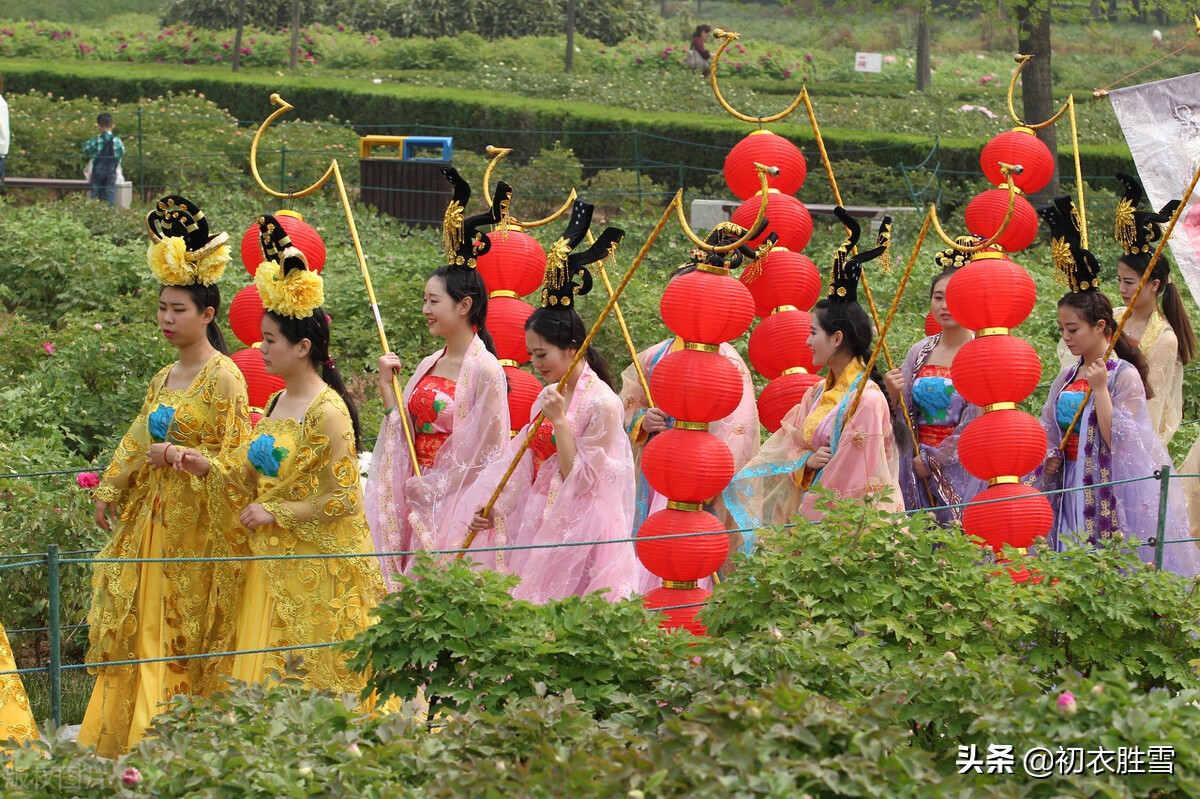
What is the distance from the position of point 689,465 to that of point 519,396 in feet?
3.79

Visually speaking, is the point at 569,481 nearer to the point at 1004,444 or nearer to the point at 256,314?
the point at 1004,444

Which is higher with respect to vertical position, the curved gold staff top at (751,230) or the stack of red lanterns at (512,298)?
the curved gold staff top at (751,230)

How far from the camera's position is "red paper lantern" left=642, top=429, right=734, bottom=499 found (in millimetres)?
4906

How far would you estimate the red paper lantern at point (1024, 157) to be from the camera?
21.1 feet

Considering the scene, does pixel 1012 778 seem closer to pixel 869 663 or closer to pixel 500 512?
pixel 869 663

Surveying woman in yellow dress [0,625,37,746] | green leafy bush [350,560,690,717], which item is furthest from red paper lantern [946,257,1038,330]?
woman in yellow dress [0,625,37,746]

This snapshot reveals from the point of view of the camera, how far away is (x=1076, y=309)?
18.4ft

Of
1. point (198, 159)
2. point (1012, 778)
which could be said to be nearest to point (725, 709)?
point (1012, 778)

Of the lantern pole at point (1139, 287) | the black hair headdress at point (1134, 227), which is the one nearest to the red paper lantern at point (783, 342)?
the lantern pole at point (1139, 287)

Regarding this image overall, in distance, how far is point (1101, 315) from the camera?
221 inches

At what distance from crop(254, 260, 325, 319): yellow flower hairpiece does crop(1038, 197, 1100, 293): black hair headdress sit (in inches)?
103

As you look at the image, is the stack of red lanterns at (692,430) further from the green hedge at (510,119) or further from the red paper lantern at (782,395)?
the green hedge at (510,119)

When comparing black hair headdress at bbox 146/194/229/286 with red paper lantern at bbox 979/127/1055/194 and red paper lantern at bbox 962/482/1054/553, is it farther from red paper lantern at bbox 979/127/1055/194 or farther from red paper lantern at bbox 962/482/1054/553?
red paper lantern at bbox 979/127/1055/194

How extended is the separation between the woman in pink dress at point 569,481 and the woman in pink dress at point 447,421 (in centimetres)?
12
